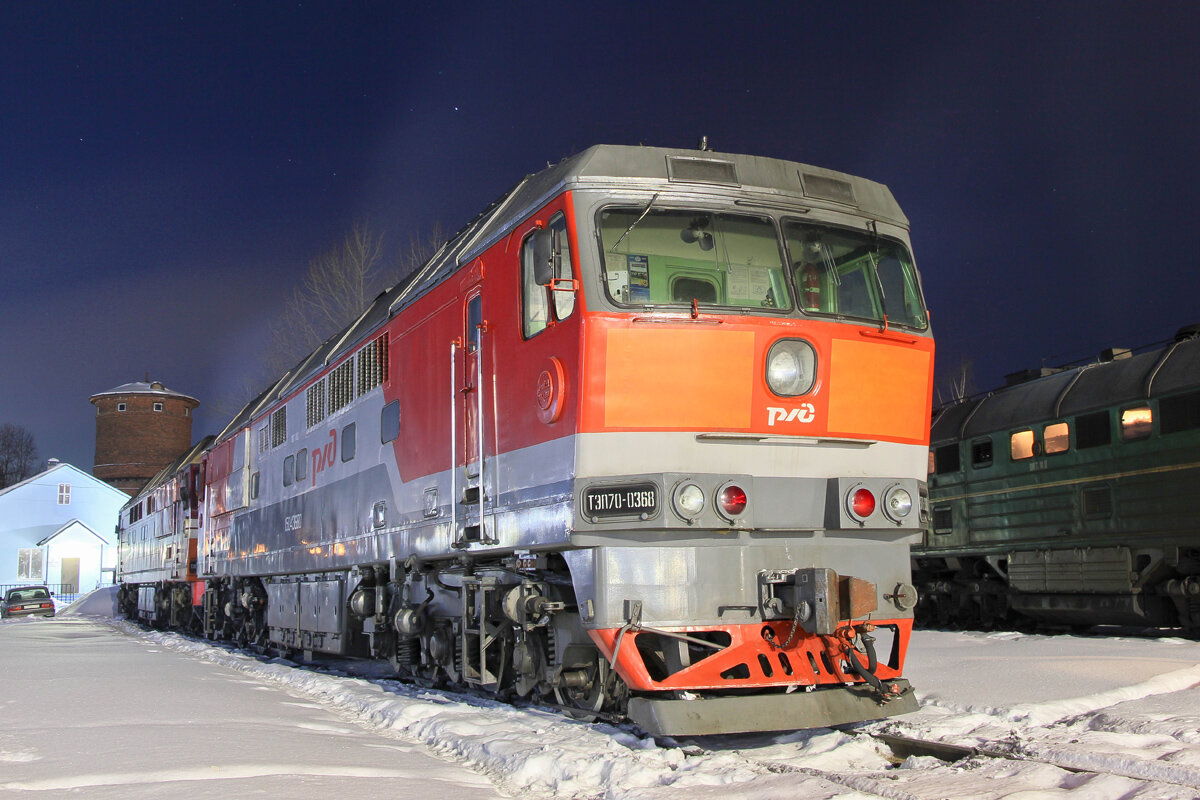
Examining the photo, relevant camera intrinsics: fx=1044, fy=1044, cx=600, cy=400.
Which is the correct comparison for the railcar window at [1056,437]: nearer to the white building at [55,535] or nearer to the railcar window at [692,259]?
the railcar window at [692,259]

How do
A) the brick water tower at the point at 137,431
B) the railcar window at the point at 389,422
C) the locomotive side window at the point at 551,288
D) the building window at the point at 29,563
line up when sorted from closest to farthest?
the locomotive side window at the point at 551,288 → the railcar window at the point at 389,422 → the building window at the point at 29,563 → the brick water tower at the point at 137,431

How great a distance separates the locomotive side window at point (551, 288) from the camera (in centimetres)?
633

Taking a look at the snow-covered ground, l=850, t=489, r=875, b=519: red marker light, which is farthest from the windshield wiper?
the snow-covered ground

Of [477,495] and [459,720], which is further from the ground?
[477,495]

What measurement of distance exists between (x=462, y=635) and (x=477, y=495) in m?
1.17

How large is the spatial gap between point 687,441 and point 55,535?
57.1 m

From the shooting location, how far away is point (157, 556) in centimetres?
2552

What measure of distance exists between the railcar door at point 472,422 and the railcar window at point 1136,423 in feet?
31.4

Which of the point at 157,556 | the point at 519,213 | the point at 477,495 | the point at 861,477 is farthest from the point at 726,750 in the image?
the point at 157,556

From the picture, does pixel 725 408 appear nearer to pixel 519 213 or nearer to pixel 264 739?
pixel 519 213

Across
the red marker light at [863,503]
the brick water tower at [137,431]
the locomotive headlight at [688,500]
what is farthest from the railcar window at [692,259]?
the brick water tower at [137,431]

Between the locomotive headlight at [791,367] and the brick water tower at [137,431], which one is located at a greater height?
the brick water tower at [137,431]

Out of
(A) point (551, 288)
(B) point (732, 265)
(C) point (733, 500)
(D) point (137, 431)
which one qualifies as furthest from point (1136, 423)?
(D) point (137, 431)

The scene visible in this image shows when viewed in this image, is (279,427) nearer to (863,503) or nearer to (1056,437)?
(863,503)
